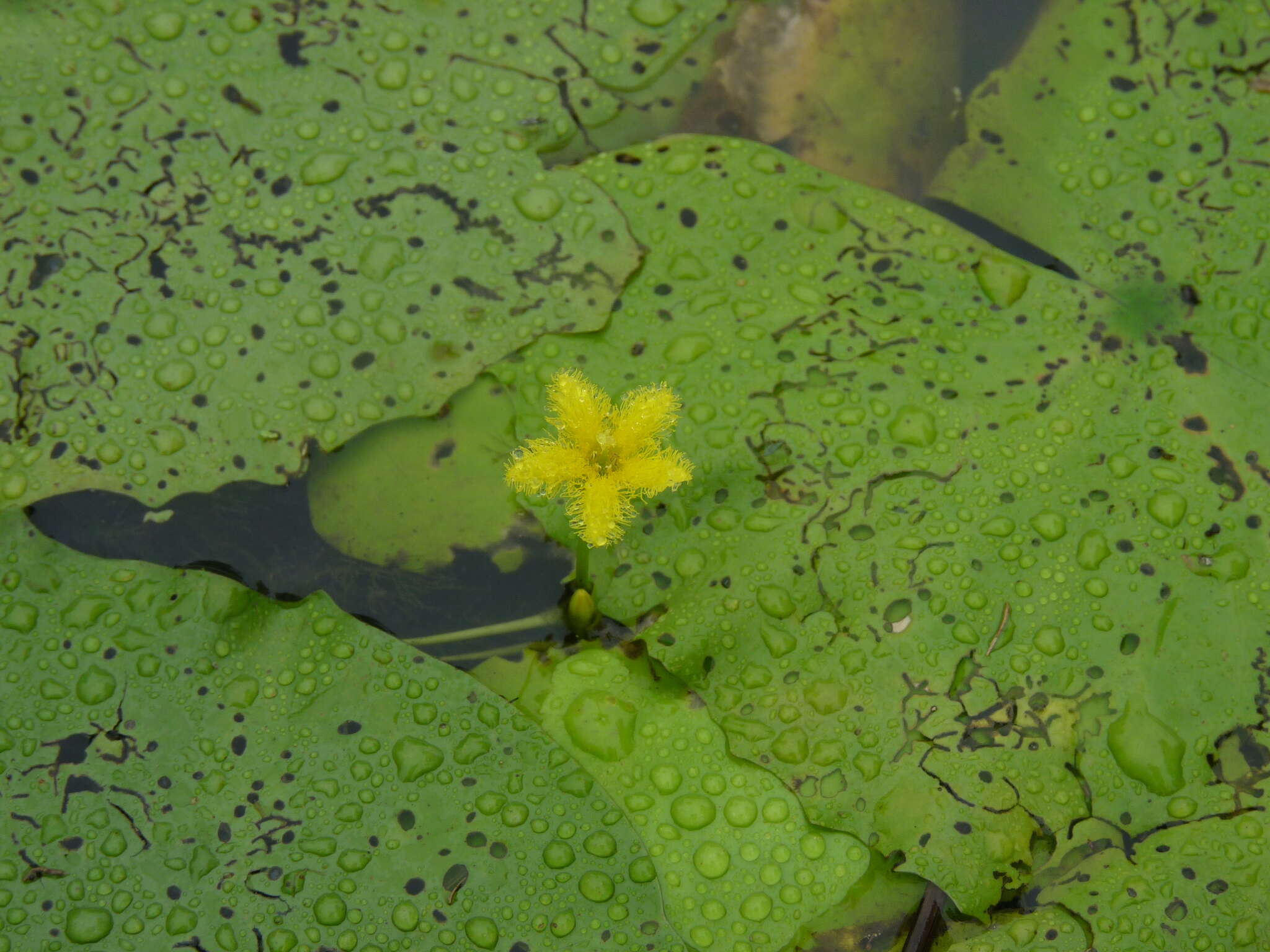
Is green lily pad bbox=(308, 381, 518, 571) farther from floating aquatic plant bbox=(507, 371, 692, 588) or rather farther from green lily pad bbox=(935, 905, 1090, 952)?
green lily pad bbox=(935, 905, 1090, 952)

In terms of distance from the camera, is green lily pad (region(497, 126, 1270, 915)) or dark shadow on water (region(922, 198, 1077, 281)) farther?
dark shadow on water (region(922, 198, 1077, 281))

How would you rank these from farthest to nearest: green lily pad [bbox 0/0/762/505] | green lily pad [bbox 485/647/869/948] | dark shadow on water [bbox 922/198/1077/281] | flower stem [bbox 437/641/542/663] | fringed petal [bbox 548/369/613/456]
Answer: dark shadow on water [bbox 922/198/1077/281]
flower stem [bbox 437/641/542/663]
green lily pad [bbox 0/0/762/505]
green lily pad [bbox 485/647/869/948]
fringed petal [bbox 548/369/613/456]

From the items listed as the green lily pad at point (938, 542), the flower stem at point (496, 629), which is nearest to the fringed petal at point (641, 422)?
the green lily pad at point (938, 542)

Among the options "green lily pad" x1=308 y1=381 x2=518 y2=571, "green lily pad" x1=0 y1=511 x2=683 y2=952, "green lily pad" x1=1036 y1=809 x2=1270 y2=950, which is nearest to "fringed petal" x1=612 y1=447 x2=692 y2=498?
"green lily pad" x1=308 y1=381 x2=518 y2=571

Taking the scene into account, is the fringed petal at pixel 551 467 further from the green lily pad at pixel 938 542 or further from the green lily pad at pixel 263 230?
the green lily pad at pixel 263 230

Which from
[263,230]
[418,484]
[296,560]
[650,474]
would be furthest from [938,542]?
[263,230]
